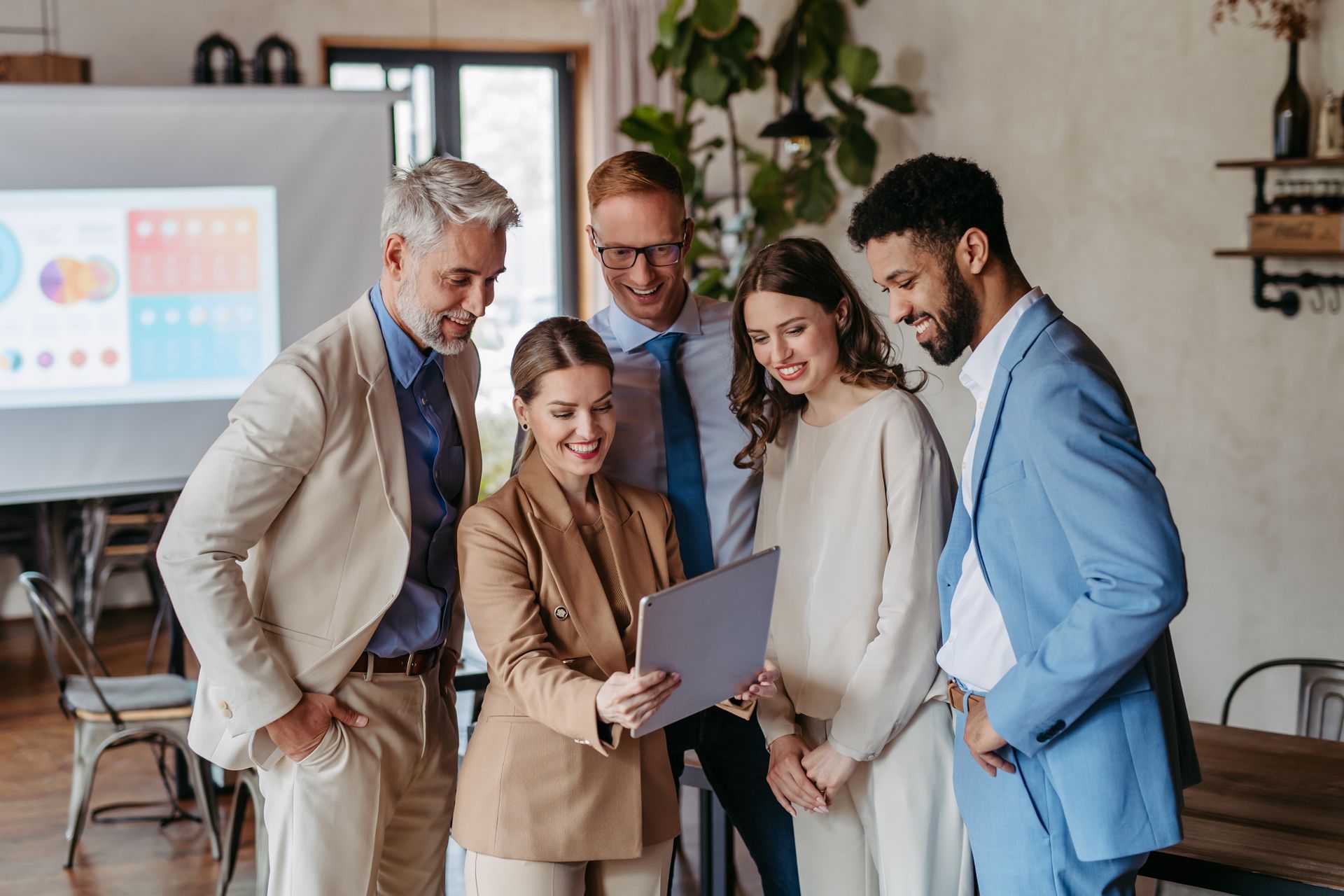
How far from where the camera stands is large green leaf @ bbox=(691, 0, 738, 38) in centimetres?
495

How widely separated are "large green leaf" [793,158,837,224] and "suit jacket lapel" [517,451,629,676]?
11.7ft

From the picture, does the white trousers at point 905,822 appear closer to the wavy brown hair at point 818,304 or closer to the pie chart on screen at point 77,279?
the wavy brown hair at point 818,304

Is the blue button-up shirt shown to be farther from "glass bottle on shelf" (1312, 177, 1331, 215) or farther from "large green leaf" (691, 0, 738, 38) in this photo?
"large green leaf" (691, 0, 738, 38)

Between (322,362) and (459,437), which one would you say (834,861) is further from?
(322,362)

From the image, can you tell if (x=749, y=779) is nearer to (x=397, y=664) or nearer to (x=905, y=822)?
(x=905, y=822)

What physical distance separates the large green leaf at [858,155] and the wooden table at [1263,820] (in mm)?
3092

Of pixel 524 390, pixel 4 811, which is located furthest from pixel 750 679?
pixel 4 811

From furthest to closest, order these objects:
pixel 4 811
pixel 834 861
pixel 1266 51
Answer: pixel 4 811
pixel 1266 51
pixel 834 861

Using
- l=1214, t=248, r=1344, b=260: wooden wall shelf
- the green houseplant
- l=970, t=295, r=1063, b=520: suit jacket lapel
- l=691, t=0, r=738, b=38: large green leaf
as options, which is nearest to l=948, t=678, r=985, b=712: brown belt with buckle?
l=970, t=295, r=1063, b=520: suit jacket lapel

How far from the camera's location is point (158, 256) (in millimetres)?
5461

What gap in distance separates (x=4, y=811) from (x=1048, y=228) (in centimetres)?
412

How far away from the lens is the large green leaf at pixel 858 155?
16.4 feet

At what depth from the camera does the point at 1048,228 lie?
4402 mm

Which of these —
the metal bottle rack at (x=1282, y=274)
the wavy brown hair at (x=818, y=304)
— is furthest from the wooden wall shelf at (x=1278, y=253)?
the wavy brown hair at (x=818, y=304)
